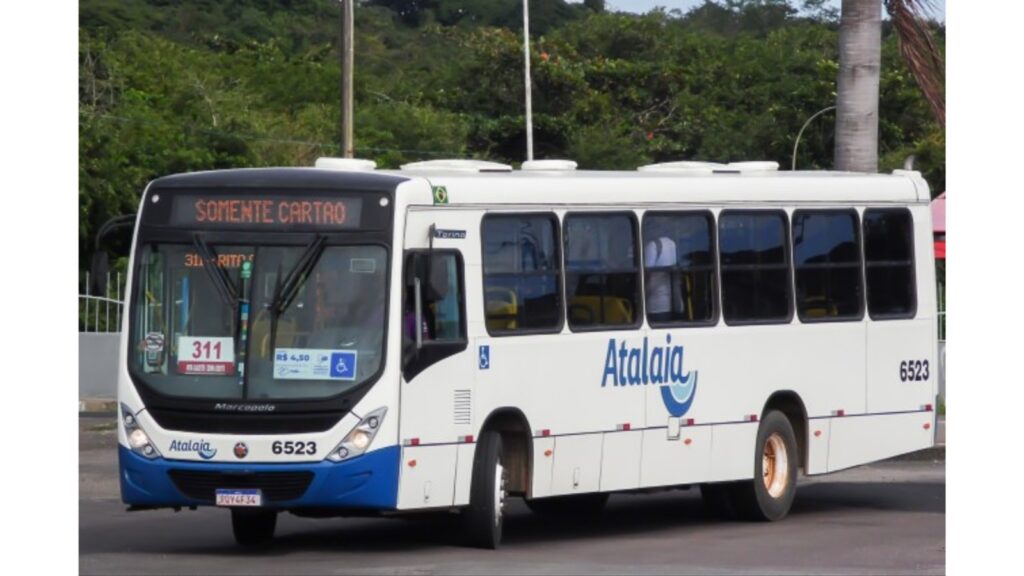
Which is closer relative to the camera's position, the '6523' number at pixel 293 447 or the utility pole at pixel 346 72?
the '6523' number at pixel 293 447

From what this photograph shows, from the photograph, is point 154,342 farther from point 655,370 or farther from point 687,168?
point 687,168

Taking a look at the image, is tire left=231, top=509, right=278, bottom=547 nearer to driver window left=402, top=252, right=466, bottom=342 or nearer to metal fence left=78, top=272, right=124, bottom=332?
driver window left=402, top=252, right=466, bottom=342

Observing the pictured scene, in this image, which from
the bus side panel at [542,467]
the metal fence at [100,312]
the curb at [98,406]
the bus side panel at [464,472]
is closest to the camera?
the bus side panel at [464,472]

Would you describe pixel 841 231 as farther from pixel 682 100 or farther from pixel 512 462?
pixel 682 100

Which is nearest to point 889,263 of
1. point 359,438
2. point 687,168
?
point 687,168

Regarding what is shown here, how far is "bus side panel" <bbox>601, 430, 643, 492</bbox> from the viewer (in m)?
15.0

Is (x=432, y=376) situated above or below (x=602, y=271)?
below

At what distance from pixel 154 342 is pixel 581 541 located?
3535 millimetres

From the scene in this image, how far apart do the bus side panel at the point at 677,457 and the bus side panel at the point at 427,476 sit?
213cm

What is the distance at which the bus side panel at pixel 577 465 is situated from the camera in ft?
48.0

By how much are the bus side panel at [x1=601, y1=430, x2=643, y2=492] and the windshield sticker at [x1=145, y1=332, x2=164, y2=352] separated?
11.2ft

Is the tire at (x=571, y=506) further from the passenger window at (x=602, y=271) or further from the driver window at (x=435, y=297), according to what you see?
the driver window at (x=435, y=297)

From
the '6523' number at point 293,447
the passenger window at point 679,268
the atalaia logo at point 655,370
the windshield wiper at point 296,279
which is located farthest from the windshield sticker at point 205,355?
the passenger window at point 679,268

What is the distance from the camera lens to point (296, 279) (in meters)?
13.5
